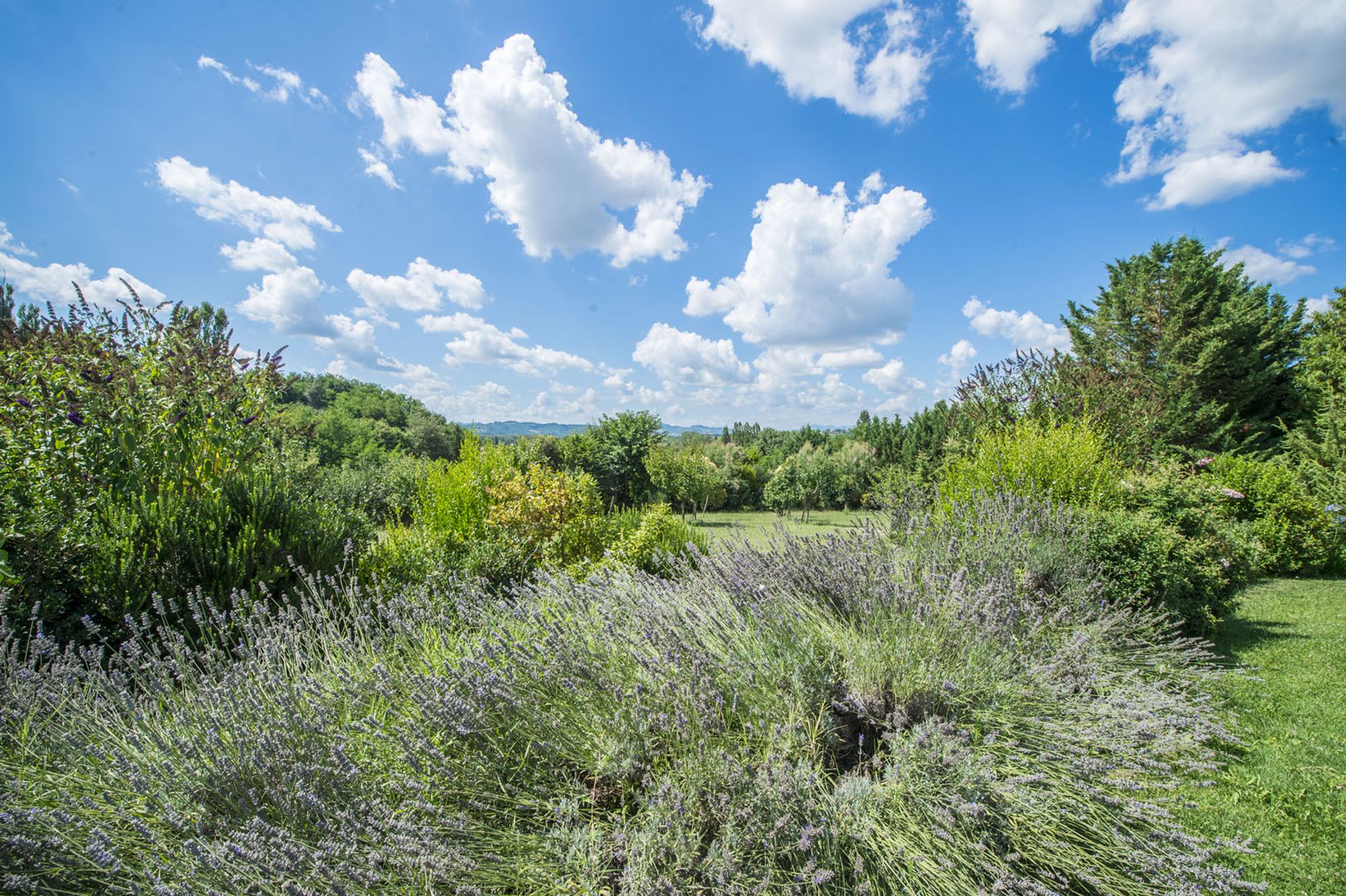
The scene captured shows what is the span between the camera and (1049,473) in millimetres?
6730

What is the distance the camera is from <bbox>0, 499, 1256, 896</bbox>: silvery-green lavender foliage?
1.58 metres

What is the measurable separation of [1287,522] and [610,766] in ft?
49.6

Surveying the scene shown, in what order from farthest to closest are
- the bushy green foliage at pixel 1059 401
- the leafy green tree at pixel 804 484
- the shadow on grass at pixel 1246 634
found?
1. the leafy green tree at pixel 804 484
2. the bushy green foliage at pixel 1059 401
3. the shadow on grass at pixel 1246 634

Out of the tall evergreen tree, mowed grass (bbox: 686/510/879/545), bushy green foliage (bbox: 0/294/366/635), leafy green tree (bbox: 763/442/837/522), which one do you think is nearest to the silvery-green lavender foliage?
bushy green foliage (bbox: 0/294/366/635)

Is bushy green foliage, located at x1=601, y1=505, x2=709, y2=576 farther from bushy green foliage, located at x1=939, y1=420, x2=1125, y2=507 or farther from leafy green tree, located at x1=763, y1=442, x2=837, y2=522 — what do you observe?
leafy green tree, located at x1=763, y1=442, x2=837, y2=522

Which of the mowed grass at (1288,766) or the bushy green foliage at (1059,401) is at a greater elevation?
the bushy green foliage at (1059,401)

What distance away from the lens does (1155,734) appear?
2.58 meters

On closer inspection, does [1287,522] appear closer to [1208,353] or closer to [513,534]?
[1208,353]

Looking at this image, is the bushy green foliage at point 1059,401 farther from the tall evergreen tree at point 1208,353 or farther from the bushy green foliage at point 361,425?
the bushy green foliage at point 361,425

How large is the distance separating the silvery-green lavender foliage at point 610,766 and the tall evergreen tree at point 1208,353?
60.4 ft

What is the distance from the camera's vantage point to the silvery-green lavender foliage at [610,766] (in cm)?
158

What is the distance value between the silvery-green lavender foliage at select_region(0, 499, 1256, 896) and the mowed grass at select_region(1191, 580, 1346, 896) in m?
0.36

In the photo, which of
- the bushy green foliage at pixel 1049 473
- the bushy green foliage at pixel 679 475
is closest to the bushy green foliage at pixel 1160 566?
the bushy green foliage at pixel 1049 473

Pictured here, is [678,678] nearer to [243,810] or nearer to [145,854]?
[243,810]
